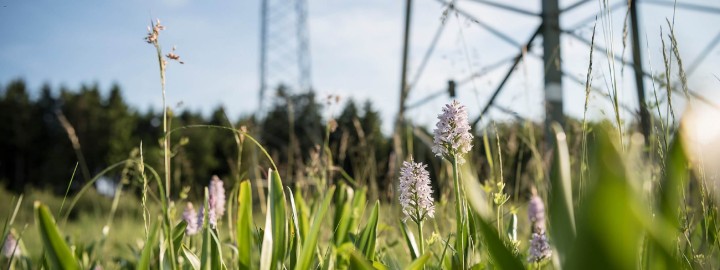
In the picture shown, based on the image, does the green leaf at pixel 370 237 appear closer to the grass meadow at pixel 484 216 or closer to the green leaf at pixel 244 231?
the grass meadow at pixel 484 216

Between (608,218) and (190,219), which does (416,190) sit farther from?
(190,219)

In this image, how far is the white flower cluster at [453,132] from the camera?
35.3 inches

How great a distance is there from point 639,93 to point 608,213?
3244 mm

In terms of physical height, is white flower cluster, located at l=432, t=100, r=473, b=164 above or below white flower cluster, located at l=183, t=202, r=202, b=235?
above

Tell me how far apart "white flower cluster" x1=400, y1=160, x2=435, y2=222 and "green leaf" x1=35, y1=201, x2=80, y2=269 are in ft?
1.61

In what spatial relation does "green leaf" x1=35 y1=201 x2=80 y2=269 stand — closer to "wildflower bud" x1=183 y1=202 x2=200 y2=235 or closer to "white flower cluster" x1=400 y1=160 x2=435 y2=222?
"white flower cluster" x1=400 y1=160 x2=435 y2=222

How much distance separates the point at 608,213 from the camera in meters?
0.33

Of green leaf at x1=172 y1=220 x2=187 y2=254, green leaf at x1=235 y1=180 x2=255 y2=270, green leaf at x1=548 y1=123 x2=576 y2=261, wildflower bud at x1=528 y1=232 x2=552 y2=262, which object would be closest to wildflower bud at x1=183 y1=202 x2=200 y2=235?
green leaf at x1=172 y1=220 x2=187 y2=254

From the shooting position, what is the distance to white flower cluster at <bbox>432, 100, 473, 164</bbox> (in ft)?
2.94

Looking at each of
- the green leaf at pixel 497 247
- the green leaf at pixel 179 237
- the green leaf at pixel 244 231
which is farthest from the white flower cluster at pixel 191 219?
the green leaf at pixel 497 247

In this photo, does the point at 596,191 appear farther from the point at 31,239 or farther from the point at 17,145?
the point at 17,145

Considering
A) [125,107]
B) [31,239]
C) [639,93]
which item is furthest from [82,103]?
[639,93]

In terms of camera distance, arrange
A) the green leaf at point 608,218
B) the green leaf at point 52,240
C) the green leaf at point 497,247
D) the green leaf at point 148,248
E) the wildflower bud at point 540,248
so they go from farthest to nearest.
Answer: the wildflower bud at point 540,248
the green leaf at point 148,248
the green leaf at point 52,240
the green leaf at point 497,247
the green leaf at point 608,218

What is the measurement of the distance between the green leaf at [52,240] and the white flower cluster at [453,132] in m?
0.53
